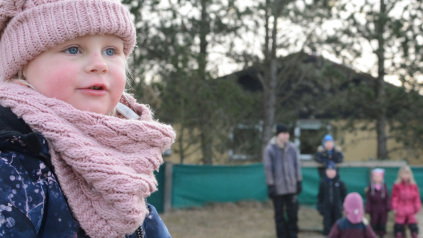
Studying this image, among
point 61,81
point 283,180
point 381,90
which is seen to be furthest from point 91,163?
point 381,90

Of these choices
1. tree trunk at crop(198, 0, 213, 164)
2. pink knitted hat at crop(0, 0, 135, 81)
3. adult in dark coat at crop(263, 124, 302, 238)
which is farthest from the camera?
tree trunk at crop(198, 0, 213, 164)

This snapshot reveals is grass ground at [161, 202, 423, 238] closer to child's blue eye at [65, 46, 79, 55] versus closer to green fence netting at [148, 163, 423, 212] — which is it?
green fence netting at [148, 163, 423, 212]

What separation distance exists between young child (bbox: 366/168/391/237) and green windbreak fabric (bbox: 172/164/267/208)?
3.23 meters

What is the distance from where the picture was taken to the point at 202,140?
11859mm

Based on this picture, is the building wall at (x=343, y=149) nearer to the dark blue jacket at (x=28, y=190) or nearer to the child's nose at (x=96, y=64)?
the child's nose at (x=96, y=64)

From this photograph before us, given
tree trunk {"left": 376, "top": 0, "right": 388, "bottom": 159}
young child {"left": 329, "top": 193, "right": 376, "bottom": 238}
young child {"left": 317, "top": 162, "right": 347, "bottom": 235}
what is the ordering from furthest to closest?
tree trunk {"left": 376, "top": 0, "right": 388, "bottom": 159} < young child {"left": 317, "top": 162, "right": 347, "bottom": 235} < young child {"left": 329, "top": 193, "right": 376, "bottom": 238}

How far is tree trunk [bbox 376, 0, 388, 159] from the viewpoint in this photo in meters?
13.4

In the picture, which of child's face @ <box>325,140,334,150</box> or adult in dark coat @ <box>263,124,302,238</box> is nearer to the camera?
adult in dark coat @ <box>263,124,302,238</box>

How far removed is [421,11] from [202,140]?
6.70 metres

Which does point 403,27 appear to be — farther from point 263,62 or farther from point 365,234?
point 365,234

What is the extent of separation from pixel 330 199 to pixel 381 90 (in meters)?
7.16

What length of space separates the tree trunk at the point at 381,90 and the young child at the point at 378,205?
5.64m

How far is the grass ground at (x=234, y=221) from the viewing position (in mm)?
8898

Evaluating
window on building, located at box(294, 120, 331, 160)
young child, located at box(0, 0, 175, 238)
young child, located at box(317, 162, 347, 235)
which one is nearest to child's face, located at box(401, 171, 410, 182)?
young child, located at box(317, 162, 347, 235)
